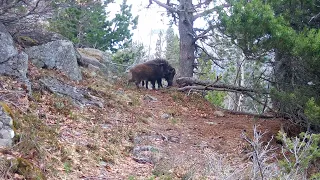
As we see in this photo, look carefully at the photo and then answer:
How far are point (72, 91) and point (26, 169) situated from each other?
5485mm

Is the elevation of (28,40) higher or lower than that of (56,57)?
higher

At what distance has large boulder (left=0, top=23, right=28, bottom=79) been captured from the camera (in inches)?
364

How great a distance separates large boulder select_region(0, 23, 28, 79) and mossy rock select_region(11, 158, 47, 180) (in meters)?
4.48

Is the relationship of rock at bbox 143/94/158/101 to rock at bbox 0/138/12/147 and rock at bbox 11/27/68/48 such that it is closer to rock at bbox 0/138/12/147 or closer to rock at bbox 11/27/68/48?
rock at bbox 11/27/68/48

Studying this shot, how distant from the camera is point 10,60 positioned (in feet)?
31.1

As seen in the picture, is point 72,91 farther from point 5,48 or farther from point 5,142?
point 5,142

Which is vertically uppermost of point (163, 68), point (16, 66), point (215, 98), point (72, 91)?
point (163, 68)

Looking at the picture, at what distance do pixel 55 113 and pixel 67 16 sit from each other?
28.8 feet

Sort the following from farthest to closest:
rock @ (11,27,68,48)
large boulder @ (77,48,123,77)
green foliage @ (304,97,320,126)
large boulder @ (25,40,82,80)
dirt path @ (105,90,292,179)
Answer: large boulder @ (77,48,123,77) → rock @ (11,27,68,48) → large boulder @ (25,40,82,80) → green foliage @ (304,97,320,126) → dirt path @ (105,90,292,179)

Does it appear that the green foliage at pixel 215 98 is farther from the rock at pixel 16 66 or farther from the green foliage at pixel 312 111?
the green foliage at pixel 312 111

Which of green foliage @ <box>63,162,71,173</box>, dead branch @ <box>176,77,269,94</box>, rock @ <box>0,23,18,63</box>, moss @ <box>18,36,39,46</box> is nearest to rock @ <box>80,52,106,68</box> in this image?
moss @ <box>18,36,39,46</box>

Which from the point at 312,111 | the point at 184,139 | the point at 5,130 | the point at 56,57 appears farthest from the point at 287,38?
the point at 56,57

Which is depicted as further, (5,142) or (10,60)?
(10,60)

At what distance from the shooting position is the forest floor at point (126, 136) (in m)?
6.24
